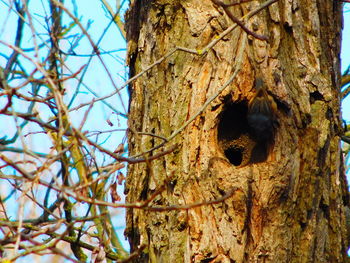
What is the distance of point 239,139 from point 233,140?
0.05 meters

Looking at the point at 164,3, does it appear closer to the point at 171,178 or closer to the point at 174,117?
the point at 174,117

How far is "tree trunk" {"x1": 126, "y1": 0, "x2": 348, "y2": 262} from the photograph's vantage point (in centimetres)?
273

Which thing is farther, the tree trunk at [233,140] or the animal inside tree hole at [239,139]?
the animal inside tree hole at [239,139]

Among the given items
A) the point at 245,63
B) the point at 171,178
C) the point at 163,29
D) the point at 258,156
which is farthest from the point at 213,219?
the point at 163,29

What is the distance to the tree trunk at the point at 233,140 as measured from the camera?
2.73 m

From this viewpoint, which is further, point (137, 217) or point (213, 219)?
point (137, 217)

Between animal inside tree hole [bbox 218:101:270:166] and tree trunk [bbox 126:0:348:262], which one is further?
animal inside tree hole [bbox 218:101:270:166]

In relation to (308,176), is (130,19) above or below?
above

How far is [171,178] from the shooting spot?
9.27ft

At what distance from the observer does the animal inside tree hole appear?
10.0 ft

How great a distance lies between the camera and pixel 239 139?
3.32 metres

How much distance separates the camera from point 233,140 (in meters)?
3.28

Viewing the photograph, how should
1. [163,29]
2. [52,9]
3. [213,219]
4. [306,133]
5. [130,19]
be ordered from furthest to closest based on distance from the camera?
[52,9]
[130,19]
[163,29]
[306,133]
[213,219]

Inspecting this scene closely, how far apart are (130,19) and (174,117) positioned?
0.78 meters
